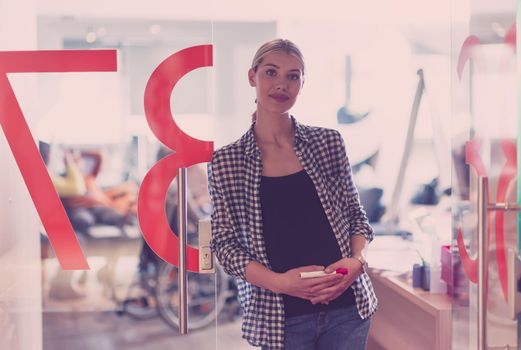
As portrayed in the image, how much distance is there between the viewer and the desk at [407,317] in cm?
264

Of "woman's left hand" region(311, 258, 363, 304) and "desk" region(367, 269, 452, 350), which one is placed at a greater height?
"woman's left hand" region(311, 258, 363, 304)

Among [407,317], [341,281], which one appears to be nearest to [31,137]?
[341,281]

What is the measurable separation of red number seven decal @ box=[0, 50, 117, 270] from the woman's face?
541 mm

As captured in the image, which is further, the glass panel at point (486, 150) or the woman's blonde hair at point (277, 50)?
the glass panel at point (486, 150)

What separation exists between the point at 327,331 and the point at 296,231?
28cm

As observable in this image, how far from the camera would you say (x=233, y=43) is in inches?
97.3

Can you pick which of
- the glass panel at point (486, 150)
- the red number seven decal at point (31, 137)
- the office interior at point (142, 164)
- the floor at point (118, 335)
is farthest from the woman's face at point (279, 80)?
the floor at point (118, 335)

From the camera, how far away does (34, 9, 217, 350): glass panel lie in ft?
7.18

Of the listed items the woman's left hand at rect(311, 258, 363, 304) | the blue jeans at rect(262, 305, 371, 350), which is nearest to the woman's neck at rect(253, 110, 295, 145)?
the woman's left hand at rect(311, 258, 363, 304)

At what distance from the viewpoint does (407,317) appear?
312 centimetres

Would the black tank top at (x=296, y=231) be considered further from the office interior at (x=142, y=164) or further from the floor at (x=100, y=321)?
the floor at (x=100, y=321)

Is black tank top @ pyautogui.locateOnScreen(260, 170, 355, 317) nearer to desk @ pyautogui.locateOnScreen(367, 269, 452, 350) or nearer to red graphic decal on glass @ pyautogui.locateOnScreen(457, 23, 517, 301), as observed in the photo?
red graphic decal on glass @ pyautogui.locateOnScreen(457, 23, 517, 301)

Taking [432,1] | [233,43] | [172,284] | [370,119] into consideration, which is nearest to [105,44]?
[233,43]

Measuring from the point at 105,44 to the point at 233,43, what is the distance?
48 centimetres
